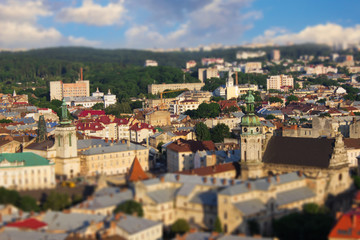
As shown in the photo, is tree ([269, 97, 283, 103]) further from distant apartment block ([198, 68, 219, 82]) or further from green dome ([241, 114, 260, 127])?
green dome ([241, 114, 260, 127])

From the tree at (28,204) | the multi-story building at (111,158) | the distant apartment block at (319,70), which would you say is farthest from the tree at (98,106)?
the tree at (28,204)

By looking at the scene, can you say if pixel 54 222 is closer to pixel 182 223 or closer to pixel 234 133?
pixel 182 223

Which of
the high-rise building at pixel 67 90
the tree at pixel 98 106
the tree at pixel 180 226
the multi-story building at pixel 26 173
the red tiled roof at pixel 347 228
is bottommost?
the tree at pixel 180 226

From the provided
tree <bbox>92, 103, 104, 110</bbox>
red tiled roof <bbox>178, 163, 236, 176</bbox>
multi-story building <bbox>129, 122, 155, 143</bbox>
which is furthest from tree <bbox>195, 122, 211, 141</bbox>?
tree <bbox>92, 103, 104, 110</bbox>

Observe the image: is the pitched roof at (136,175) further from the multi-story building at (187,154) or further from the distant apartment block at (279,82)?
the distant apartment block at (279,82)

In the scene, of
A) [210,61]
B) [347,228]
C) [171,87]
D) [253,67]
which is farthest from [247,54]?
[347,228]

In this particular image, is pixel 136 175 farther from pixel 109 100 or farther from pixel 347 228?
pixel 109 100
